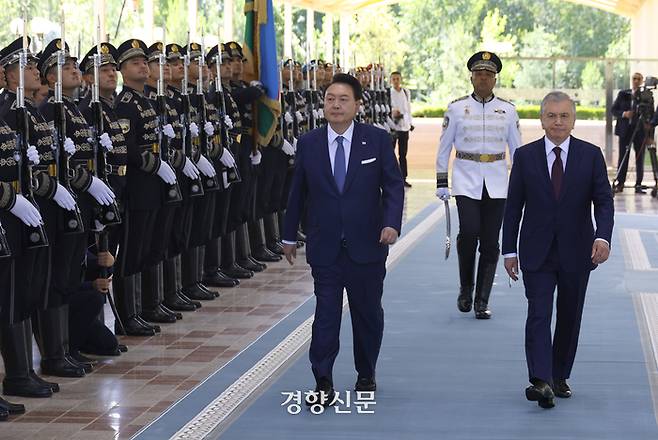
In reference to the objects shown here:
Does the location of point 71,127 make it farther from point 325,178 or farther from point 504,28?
point 504,28

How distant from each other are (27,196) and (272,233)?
6257mm

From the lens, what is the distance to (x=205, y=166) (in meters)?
10.3

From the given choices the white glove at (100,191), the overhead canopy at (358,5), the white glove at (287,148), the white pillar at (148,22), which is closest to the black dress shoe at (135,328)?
the white glove at (100,191)

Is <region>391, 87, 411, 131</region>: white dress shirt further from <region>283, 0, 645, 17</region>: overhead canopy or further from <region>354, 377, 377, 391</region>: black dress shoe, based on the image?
<region>354, 377, 377, 391</region>: black dress shoe

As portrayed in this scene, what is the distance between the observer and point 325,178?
7.03 metres

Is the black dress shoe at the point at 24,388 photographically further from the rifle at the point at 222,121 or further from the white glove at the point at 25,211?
the rifle at the point at 222,121

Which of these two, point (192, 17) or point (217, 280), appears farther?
point (192, 17)

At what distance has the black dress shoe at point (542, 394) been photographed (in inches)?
271

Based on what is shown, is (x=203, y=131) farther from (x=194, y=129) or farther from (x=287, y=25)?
(x=287, y=25)

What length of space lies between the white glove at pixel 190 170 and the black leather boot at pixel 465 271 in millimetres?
1765

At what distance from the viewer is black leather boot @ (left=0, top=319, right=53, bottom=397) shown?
7.19m

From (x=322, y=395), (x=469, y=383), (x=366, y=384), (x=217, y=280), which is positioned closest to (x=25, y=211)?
(x=322, y=395)

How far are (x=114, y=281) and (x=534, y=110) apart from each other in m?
18.0

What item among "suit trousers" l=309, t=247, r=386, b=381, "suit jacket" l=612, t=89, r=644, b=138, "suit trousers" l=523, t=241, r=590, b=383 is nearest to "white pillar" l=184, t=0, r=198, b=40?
"suit jacket" l=612, t=89, r=644, b=138
